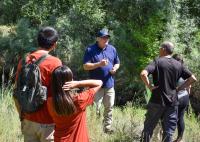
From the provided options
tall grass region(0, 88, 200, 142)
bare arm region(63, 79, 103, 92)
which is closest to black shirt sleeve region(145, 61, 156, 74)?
tall grass region(0, 88, 200, 142)

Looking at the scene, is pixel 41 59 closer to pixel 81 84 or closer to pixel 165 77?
pixel 81 84

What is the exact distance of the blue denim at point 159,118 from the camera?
715 centimetres

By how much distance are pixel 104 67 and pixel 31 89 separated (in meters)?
3.68

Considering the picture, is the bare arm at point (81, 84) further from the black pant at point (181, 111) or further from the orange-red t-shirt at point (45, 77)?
the black pant at point (181, 111)

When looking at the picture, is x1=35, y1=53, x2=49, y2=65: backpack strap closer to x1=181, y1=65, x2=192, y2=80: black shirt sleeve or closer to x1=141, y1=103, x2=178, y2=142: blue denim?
x1=141, y1=103, x2=178, y2=142: blue denim

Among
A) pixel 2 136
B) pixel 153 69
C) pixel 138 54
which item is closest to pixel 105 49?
pixel 153 69

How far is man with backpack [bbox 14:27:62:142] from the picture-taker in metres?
4.86

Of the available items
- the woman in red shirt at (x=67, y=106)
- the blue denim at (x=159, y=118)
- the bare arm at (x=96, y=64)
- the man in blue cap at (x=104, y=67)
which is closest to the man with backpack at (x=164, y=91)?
the blue denim at (x=159, y=118)

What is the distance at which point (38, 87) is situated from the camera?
485 cm

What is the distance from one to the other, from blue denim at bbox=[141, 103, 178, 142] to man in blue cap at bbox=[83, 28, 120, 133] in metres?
1.21

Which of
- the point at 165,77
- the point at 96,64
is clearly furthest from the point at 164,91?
the point at 96,64

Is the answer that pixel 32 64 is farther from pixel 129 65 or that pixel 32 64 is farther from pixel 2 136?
pixel 129 65

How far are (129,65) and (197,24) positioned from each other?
380 centimetres

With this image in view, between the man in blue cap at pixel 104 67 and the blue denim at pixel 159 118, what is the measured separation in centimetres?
121
